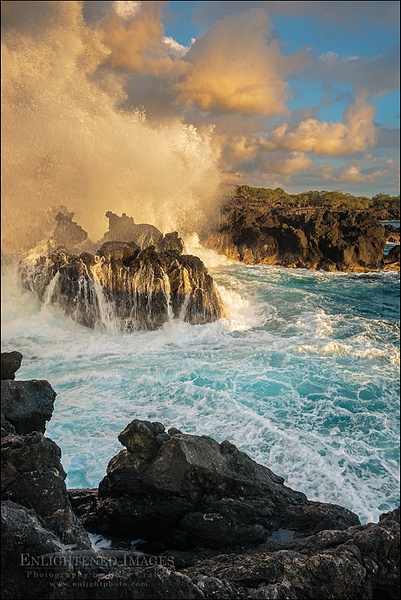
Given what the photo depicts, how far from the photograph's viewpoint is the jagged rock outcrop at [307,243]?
37.0 metres

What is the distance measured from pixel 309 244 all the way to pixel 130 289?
23.8m

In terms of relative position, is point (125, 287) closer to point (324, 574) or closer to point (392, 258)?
point (324, 574)

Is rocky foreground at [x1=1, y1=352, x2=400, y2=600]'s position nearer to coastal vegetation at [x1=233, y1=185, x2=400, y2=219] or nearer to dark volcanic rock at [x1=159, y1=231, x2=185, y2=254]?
dark volcanic rock at [x1=159, y1=231, x2=185, y2=254]

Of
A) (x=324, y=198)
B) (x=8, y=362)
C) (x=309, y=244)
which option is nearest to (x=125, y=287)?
(x=8, y=362)

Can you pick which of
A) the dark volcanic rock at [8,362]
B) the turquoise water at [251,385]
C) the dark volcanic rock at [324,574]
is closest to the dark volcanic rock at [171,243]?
the turquoise water at [251,385]

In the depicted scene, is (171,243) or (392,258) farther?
(392,258)

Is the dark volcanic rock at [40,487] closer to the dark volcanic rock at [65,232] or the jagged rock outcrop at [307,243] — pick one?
the dark volcanic rock at [65,232]

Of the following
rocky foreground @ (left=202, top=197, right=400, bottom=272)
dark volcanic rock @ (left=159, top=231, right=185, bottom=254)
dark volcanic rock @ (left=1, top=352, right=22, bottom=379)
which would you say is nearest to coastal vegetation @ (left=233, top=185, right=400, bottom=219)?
rocky foreground @ (left=202, top=197, right=400, bottom=272)

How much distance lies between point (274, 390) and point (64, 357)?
832cm

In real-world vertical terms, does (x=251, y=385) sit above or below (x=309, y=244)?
below

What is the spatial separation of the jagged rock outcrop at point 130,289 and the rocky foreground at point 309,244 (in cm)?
1920

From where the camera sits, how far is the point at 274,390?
13.0 metres

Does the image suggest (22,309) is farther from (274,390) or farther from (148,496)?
(148,496)

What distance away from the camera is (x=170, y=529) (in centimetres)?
552
